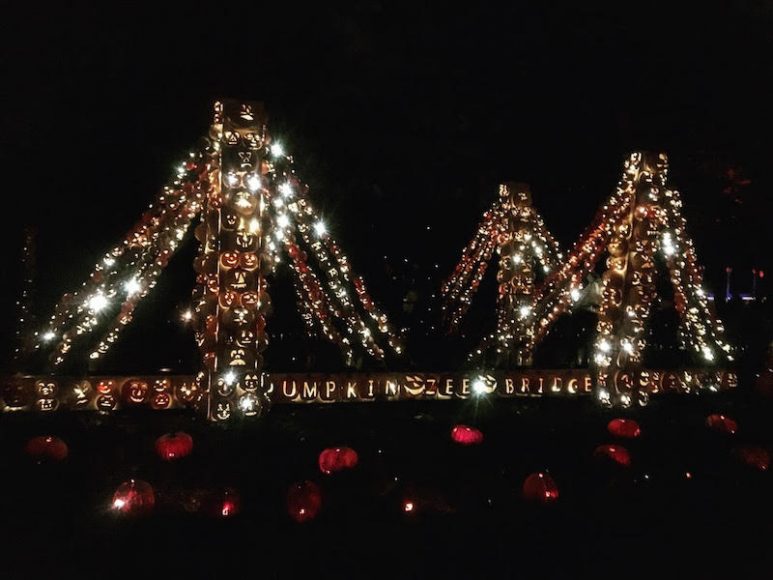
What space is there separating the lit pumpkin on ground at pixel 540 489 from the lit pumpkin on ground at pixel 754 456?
180cm

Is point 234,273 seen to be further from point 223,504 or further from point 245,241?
point 223,504

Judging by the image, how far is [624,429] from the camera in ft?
17.6

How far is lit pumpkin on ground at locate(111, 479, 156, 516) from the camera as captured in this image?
3756mm

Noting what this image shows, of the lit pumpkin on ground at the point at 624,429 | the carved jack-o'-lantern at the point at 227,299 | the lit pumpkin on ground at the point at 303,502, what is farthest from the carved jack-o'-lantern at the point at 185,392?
the lit pumpkin on ground at the point at 624,429

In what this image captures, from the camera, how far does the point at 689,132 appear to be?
7281mm

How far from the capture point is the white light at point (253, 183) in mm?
4762

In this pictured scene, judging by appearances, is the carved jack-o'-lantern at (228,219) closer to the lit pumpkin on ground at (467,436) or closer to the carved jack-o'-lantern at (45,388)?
the carved jack-o'-lantern at (45,388)

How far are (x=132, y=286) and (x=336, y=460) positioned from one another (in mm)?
2637

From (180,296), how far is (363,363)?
4198 millimetres

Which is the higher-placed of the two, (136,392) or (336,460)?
(136,392)

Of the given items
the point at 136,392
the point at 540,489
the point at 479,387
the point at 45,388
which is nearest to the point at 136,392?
the point at 136,392

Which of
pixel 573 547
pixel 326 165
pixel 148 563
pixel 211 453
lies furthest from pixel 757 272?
pixel 148 563

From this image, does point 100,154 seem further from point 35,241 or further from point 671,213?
point 671,213

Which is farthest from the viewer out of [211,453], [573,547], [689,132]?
[689,132]
